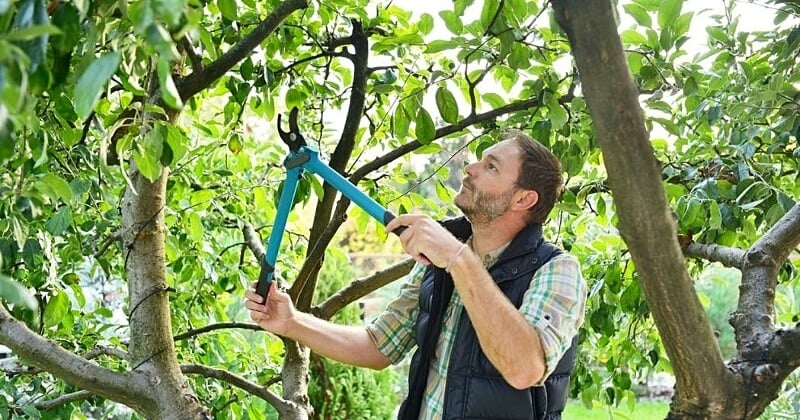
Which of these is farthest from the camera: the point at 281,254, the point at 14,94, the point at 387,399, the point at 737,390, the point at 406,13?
the point at 387,399

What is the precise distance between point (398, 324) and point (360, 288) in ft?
1.16

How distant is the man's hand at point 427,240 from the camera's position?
1522 millimetres

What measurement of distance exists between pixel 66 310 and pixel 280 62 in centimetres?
73

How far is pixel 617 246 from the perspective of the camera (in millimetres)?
2234

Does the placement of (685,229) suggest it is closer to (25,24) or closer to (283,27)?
(283,27)

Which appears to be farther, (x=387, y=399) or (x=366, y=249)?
(x=366, y=249)

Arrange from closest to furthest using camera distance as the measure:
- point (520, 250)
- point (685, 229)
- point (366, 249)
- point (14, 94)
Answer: point (14, 94)
point (520, 250)
point (685, 229)
point (366, 249)

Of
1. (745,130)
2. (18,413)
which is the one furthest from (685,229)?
(18,413)

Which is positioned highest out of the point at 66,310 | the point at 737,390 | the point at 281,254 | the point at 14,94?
the point at 281,254

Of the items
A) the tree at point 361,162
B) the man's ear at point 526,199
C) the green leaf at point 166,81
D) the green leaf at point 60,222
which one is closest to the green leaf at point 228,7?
the tree at point 361,162

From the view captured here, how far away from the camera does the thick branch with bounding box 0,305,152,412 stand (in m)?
1.57

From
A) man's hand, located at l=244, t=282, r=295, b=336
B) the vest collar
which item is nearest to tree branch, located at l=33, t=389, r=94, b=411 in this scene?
man's hand, located at l=244, t=282, r=295, b=336

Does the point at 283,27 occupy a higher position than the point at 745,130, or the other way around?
the point at 283,27

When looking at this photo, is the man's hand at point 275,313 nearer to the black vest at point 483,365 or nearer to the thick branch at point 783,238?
the black vest at point 483,365
